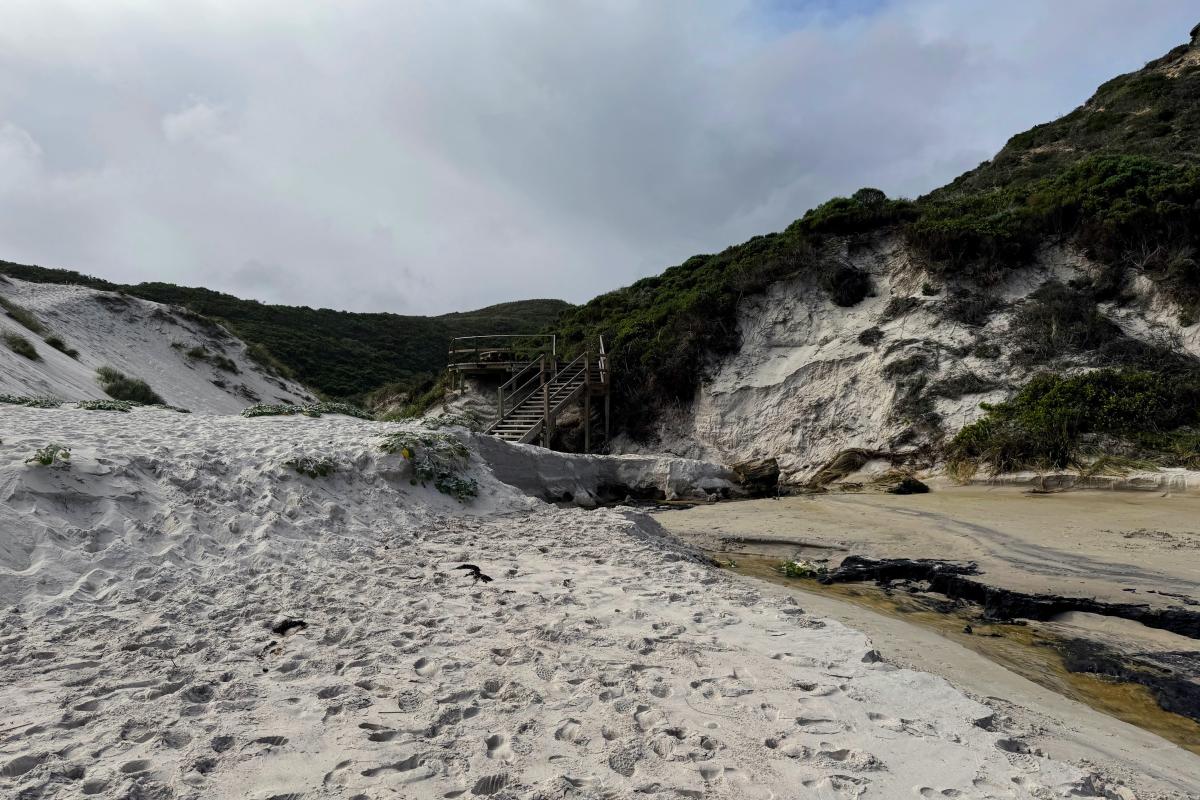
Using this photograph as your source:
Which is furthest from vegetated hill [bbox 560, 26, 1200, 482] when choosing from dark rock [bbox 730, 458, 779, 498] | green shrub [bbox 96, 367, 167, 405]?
green shrub [bbox 96, 367, 167, 405]

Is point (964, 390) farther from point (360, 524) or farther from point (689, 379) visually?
point (360, 524)

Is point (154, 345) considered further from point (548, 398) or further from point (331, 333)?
point (331, 333)

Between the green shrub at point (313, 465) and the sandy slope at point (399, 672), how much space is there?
83 cm

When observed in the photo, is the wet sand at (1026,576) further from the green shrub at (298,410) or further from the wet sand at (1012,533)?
the green shrub at (298,410)

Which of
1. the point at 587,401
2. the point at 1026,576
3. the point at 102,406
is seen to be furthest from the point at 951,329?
the point at 102,406

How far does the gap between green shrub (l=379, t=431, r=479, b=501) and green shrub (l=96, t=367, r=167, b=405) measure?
43.7 ft

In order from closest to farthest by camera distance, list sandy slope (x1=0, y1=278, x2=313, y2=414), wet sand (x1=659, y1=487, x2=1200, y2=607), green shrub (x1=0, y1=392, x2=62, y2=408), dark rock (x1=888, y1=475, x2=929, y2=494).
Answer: wet sand (x1=659, y1=487, x2=1200, y2=607) < green shrub (x1=0, y1=392, x2=62, y2=408) < dark rock (x1=888, y1=475, x2=929, y2=494) < sandy slope (x1=0, y1=278, x2=313, y2=414)

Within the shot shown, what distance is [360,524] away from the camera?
7039 millimetres

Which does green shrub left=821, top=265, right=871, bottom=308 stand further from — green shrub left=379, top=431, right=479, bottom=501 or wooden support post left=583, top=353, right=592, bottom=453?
green shrub left=379, top=431, right=479, bottom=501

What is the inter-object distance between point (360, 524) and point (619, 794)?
17.9ft

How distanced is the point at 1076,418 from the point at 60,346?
29.3 metres

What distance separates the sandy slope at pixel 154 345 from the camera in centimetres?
2389

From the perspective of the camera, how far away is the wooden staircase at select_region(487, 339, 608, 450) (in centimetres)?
1770

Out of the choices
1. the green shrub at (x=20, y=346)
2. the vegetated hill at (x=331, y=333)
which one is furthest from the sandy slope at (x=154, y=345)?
the green shrub at (x=20, y=346)
